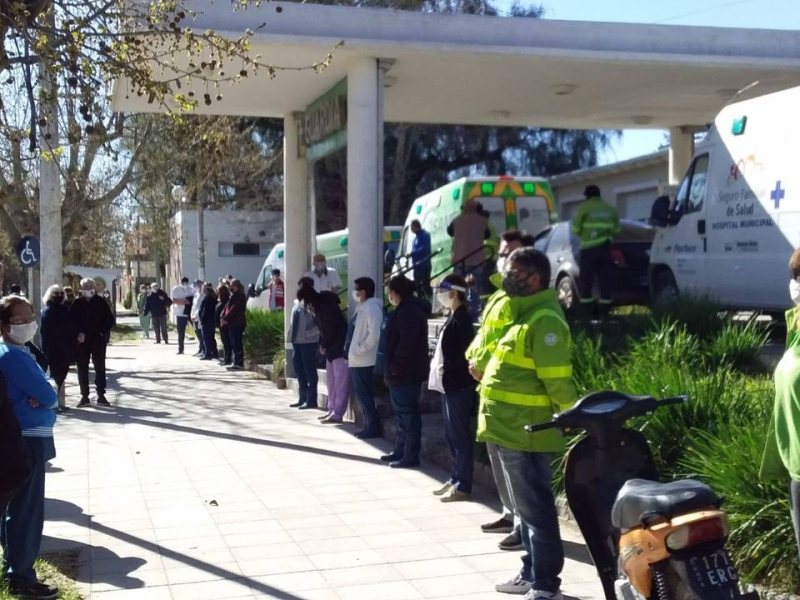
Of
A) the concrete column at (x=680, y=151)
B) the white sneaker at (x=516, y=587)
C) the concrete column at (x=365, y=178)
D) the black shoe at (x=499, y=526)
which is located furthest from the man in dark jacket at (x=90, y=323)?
the concrete column at (x=680, y=151)

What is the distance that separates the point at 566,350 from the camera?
528 cm

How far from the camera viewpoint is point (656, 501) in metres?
3.73

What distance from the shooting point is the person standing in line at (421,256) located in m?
17.9

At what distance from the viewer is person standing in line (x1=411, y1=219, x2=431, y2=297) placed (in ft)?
58.7

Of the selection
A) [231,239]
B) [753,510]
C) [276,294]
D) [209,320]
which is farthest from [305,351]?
[231,239]

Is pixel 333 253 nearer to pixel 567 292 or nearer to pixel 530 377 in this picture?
pixel 567 292

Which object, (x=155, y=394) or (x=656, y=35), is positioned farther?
(x=155, y=394)

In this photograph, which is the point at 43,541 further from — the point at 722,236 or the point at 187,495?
the point at 722,236

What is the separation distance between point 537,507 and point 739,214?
7462 millimetres

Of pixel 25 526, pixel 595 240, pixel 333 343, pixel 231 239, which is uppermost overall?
pixel 231 239

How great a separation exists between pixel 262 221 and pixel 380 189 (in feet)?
93.6

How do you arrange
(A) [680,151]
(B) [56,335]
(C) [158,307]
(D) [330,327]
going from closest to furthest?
(D) [330,327]
(B) [56,335]
(A) [680,151]
(C) [158,307]

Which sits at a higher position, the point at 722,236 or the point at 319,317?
the point at 722,236

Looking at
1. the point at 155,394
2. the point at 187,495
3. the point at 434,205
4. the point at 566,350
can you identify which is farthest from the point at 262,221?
the point at 566,350
